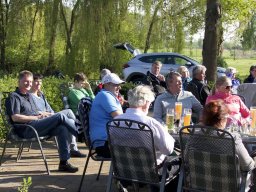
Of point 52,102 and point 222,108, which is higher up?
point 222,108

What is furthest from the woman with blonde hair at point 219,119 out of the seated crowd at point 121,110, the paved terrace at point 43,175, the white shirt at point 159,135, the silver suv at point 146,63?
the silver suv at point 146,63

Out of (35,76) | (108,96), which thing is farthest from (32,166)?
(108,96)

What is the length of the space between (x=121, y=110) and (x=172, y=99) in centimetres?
83

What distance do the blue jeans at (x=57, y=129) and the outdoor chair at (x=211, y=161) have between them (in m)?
2.62

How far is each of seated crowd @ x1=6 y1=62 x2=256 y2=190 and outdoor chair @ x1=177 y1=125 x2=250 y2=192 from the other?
0.14 meters

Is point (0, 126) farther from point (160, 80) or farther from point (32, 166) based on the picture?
point (160, 80)

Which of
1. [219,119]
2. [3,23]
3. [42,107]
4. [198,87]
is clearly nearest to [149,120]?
[219,119]

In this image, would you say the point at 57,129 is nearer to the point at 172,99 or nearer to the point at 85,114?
the point at 85,114

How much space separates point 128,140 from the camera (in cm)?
459

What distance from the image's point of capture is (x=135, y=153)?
4566 millimetres

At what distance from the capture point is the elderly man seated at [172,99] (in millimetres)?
6324

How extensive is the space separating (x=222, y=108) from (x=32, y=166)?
3.62 m

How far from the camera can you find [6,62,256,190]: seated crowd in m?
4.64

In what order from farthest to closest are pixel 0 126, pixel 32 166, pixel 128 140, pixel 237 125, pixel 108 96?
pixel 0 126, pixel 32 166, pixel 108 96, pixel 237 125, pixel 128 140
